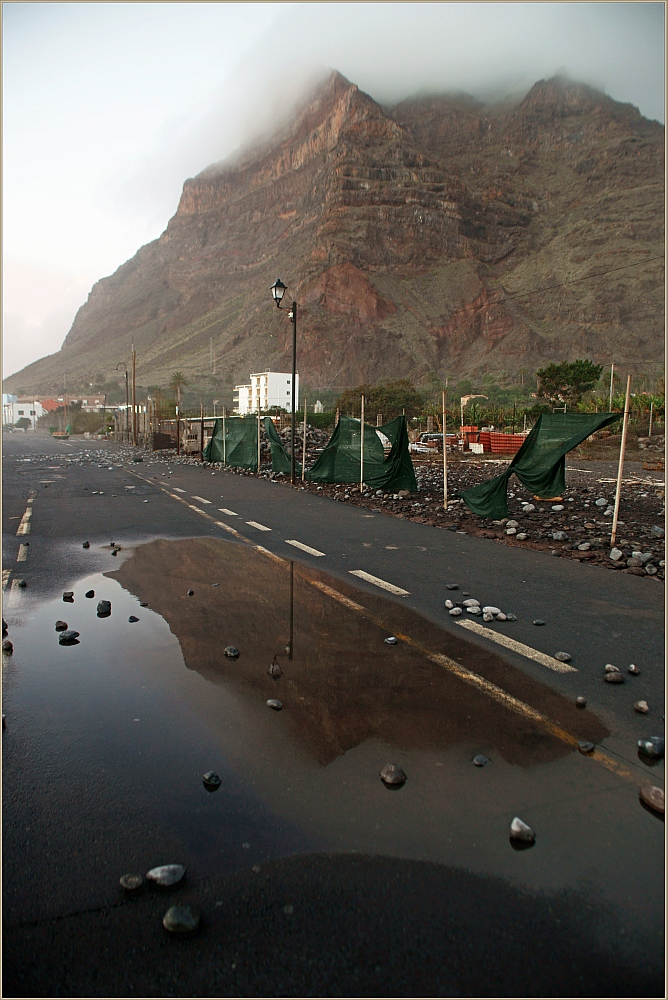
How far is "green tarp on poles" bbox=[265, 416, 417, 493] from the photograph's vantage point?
14.8 meters

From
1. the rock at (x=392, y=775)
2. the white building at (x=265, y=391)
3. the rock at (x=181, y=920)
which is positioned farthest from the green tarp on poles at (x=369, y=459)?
the white building at (x=265, y=391)

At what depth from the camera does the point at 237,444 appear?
24.9 metres

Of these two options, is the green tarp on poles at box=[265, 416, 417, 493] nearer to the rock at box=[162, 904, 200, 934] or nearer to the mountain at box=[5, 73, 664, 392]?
the rock at box=[162, 904, 200, 934]

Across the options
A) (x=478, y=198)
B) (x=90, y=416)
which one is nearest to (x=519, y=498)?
(x=90, y=416)

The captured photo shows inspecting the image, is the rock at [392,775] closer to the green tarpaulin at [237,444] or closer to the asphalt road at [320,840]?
the asphalt road at [320,840]

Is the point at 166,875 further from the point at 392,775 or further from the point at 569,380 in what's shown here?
the point at 569,380

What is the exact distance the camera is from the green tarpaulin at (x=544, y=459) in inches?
399

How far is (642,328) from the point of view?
112m

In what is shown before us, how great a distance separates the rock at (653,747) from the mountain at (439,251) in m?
112

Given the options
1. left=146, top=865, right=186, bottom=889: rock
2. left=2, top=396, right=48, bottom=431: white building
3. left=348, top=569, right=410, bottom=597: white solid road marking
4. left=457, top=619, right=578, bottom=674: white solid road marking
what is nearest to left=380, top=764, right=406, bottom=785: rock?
left=146, top=865, right=186, bottom=889: rock

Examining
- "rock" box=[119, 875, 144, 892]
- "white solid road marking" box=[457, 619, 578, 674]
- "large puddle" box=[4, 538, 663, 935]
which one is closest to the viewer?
"rock" box=[119, 875, 144, 892]

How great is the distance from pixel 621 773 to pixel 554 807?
553 mm

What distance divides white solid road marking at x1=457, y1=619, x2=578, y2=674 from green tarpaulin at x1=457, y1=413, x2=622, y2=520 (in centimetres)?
531

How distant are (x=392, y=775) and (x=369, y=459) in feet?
43.2
